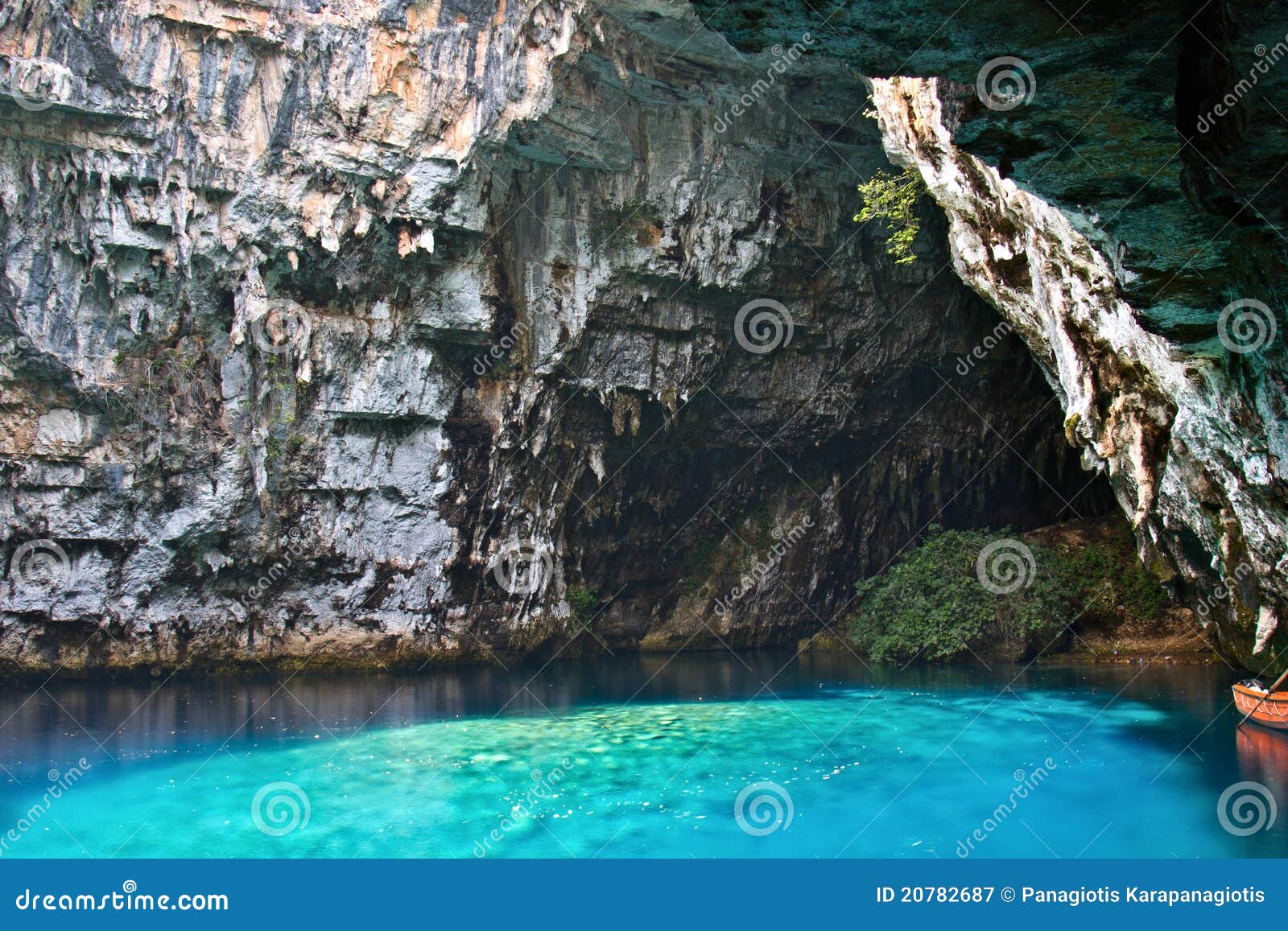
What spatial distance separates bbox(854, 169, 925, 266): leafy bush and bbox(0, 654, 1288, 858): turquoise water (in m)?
7.57

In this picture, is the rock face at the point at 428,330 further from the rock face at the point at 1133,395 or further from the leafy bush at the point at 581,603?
the rock face at the point at 1133,395

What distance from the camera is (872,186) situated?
17.8m

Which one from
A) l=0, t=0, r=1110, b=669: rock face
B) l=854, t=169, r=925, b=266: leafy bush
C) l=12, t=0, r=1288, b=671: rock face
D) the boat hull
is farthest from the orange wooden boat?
l=0, t=0, r=1110, b=669: rock face

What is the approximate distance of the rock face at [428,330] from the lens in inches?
666

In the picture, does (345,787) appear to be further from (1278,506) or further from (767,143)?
(767,143)

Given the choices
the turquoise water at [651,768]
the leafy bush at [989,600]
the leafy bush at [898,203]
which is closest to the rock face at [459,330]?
the leafy bush at [898,203]

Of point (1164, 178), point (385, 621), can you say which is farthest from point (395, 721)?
point (1164, 178)

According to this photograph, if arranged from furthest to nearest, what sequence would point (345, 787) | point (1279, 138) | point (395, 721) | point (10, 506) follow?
1. point (10, 506)
2. point (395, 721)
3. point (345, 787)
4. point (1279, 138)

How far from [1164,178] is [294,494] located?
17550 mm

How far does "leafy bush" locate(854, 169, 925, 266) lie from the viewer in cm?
1734

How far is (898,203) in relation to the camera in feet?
57.9

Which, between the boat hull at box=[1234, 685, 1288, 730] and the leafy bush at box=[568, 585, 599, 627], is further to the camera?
the leafy bush at box=[568, 585, 599, 627]

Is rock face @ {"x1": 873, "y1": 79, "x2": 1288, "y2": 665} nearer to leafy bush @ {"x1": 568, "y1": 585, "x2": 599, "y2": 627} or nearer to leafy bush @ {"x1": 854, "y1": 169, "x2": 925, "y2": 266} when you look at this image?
leafy bush @ {"x1": 854, "y1": 169, "x2": 925, "y2": 266}

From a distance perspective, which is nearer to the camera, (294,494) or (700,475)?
(294,494)
